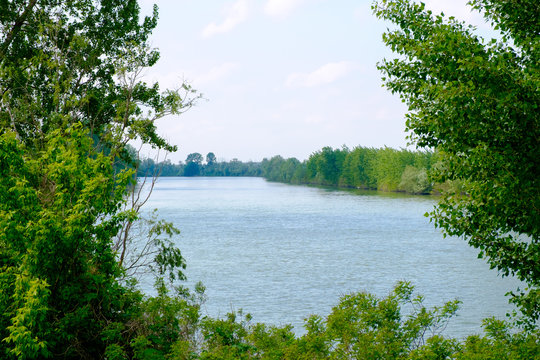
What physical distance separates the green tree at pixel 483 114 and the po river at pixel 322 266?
28.1ft

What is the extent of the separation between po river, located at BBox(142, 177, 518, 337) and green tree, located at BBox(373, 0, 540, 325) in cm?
857

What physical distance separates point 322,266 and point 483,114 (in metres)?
21.1

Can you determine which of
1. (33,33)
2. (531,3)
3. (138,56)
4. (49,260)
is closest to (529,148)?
(531,3)

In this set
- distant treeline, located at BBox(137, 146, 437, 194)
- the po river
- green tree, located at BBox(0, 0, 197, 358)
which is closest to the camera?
green tree, located at BBox(0, 0, 197, 358)

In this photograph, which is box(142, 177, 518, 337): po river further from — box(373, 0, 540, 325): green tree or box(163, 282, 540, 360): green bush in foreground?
box(373, 0, 540, 325): green tree

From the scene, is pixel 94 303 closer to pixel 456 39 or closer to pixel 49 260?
pixel 49 260

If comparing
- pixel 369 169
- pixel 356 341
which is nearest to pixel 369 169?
pixel 369 169

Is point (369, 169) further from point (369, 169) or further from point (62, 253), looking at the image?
point (62, 253)

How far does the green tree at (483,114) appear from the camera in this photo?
6.85m

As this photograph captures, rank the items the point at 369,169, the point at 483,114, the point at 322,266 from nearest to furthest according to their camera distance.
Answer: the point at 483,114 → the point at 322,266 → the point at 369,169

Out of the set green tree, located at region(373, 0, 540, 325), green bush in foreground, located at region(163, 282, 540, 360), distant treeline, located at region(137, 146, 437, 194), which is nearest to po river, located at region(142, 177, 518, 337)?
green bush in foreground, located at region(163, 282, 540, 360)

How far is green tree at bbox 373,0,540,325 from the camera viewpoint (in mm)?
6852

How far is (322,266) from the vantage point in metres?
27.4

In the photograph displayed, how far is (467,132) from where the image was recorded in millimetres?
7148
